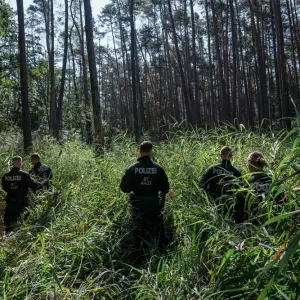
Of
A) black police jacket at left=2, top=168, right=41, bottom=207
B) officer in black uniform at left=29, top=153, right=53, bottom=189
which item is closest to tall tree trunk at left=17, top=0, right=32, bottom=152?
officer in black uniform at left=29, top=153, right=53, bottom=189

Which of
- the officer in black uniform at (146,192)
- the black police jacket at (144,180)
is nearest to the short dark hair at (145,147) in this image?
the officer in black uniform at (146,192)

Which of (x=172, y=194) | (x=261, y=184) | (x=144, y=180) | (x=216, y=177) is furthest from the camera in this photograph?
(x=172, y=194)

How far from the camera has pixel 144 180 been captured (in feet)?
15.3

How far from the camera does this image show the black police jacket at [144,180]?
4.65 m

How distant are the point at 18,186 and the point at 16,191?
99 mm

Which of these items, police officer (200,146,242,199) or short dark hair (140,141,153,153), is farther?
short dark hair (140,141,153,153)

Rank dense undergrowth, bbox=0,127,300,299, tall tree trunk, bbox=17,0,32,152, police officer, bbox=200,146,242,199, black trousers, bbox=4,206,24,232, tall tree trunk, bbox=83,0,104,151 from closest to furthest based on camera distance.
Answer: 1. dense undergrowth, bbox=0,127,300,299
2. police officer, bbox=200,146,242,199
3. black trousers, bbox=4,206,24,232
4. tall tree trunk, bbox=83,0,104,151
5. tall tree trunk, bbox=17,0,32,152

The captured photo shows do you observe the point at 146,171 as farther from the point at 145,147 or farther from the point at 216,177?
the point at 216,177

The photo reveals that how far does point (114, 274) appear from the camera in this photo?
3619 millimetres

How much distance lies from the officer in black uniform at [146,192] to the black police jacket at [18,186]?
2.26m

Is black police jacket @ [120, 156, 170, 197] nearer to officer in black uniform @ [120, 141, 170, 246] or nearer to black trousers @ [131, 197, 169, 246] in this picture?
officer in black uniform @ [120, 141, 170, 246]

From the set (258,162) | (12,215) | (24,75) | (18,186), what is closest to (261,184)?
(258,162)

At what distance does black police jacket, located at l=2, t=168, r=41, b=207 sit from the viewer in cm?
599

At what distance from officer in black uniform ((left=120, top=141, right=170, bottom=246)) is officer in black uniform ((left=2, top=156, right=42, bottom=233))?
2.25m
